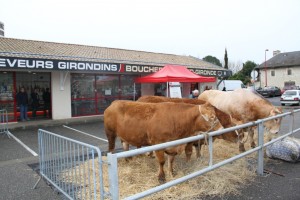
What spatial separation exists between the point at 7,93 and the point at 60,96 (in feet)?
8.15

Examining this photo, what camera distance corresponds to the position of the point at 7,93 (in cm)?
1278

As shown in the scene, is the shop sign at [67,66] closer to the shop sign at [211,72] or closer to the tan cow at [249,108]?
the shop sign at [211,72]

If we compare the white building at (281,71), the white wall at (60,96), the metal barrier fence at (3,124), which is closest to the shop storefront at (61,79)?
the white wall at (60,96)

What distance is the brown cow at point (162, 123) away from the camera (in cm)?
453

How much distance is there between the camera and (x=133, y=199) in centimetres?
265

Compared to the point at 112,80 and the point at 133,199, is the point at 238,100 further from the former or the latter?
the point at 112,80

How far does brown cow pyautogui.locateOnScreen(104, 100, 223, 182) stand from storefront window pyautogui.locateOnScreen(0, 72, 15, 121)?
9866mm

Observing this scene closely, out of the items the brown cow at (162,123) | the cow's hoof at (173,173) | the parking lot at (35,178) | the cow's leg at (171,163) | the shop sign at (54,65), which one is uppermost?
the shop sign at (54,65)

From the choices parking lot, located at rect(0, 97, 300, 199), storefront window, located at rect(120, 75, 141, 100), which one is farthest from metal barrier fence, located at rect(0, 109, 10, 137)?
storefront window, located at rect(120, 75, 141, 100)

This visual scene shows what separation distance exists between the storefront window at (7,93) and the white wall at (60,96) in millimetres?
1904

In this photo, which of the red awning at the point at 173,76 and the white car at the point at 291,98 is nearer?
the red awning at the point at 173,76

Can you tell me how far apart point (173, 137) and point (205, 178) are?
99 cm

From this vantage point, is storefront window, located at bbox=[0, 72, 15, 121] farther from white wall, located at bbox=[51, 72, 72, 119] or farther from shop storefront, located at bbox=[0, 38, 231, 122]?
white wall, located at bbox=[51, 72, 72, 119]

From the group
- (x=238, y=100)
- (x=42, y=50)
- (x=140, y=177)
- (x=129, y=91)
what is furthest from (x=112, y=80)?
(x=140, y=177)
